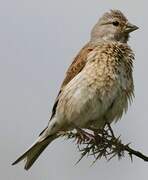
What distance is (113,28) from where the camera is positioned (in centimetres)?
556

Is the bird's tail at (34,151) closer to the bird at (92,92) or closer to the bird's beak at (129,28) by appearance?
the bird at (92,92)

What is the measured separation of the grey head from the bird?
0.26 meters

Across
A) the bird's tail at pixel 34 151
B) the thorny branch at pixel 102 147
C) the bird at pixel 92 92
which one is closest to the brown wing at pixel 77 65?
the bird at pixel 92 92

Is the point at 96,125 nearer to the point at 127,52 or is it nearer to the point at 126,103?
the point at 126,103

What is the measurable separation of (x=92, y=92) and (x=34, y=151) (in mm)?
821

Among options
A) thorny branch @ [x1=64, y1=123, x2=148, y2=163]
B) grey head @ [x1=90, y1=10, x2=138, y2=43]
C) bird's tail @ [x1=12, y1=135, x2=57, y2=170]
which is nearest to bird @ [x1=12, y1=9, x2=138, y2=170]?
bird's tail @ [x1=12, y1=135, x2=57, y2=170]

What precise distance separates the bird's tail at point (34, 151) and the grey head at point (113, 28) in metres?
1.20

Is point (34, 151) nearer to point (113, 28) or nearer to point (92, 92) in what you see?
point (92, 92)

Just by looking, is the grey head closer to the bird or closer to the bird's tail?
the bird

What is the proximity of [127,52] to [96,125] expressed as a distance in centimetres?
81

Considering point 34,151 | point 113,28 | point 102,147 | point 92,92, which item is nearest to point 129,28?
point 113,28

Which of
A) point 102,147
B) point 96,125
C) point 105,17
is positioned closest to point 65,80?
point 96,125

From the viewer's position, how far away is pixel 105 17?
565 centimetres

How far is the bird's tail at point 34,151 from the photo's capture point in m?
4.47
